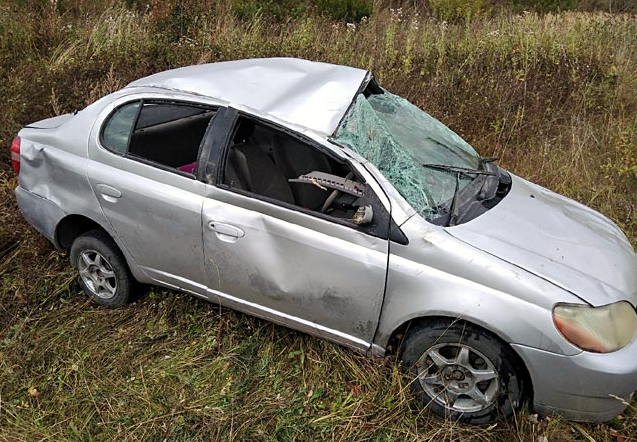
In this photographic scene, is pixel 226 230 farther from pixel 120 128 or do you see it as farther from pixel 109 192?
pixel 120 128

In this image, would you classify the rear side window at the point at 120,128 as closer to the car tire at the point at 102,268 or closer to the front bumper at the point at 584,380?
the car tire at the point at 102,268

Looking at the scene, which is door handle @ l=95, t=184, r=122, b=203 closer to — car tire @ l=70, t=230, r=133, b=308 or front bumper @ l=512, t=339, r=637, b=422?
car tire @ l=70, t=230, r=133, b=308

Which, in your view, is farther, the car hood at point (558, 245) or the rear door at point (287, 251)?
the rear door at point (287, 251)

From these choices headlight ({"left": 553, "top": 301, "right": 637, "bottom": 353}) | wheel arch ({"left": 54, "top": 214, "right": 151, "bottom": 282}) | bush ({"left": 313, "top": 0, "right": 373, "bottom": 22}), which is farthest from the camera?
bush ({"left": 313, "top": 0, "right": 373, "bottom": 22})

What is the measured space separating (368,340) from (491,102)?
4.17m

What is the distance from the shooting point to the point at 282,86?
326 cm

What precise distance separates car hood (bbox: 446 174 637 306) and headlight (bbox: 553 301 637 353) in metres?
0.05

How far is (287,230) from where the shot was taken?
287 cm

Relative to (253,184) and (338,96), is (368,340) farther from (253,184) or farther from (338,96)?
(338,96)

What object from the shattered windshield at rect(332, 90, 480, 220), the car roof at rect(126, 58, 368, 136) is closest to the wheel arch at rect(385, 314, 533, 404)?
the shattered windshield at rect(332, 90, 480, 220)

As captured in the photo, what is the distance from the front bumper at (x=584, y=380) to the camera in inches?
97.8

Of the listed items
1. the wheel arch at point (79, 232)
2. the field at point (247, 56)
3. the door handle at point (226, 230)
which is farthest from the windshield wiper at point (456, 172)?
the wheel arch at point (79, 232)

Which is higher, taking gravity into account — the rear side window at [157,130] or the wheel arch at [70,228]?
the rear side window at [157,130]

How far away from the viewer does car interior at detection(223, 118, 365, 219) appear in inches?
120
